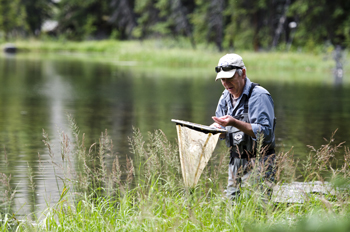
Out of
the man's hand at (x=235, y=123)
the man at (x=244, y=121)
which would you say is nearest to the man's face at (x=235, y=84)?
the man at (x=244, y=121)

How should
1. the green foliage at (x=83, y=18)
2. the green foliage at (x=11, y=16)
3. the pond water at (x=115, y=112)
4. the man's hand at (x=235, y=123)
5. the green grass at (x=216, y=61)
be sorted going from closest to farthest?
the man's hand at (x=235, y=123)
the pond water at (x=115, y=112)
the green grass at (x=216, y=61)
the green foliage at (x=83, y=18)
the green foliage at (x=11, y=16)

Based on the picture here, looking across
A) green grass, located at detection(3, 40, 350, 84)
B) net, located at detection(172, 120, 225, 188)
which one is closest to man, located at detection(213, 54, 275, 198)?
net, located at detection(172, 120, 225, 188)

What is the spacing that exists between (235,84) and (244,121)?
0.30 meters

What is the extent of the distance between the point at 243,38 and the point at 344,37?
8354mm

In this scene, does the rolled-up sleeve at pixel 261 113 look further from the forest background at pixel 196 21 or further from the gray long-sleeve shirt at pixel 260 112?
the forest background at pixel 196 21

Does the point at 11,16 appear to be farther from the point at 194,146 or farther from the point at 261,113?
the point at 261,113

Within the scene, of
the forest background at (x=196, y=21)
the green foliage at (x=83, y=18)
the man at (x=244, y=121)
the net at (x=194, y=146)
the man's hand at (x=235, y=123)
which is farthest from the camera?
the green foliage at (x=83, y=18)

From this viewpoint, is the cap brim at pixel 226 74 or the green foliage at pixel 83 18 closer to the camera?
the cap brim at pixel 226 74

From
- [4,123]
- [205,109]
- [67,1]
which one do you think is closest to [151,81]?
[205,109]

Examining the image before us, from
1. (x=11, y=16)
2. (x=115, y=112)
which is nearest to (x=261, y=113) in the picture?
(x=115, y=112)

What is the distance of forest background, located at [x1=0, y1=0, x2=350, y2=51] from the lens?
45656 mm

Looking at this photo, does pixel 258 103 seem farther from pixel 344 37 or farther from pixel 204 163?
pixel 344 37

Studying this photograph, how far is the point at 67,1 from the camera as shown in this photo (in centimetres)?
7456

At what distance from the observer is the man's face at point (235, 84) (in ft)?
14.8
